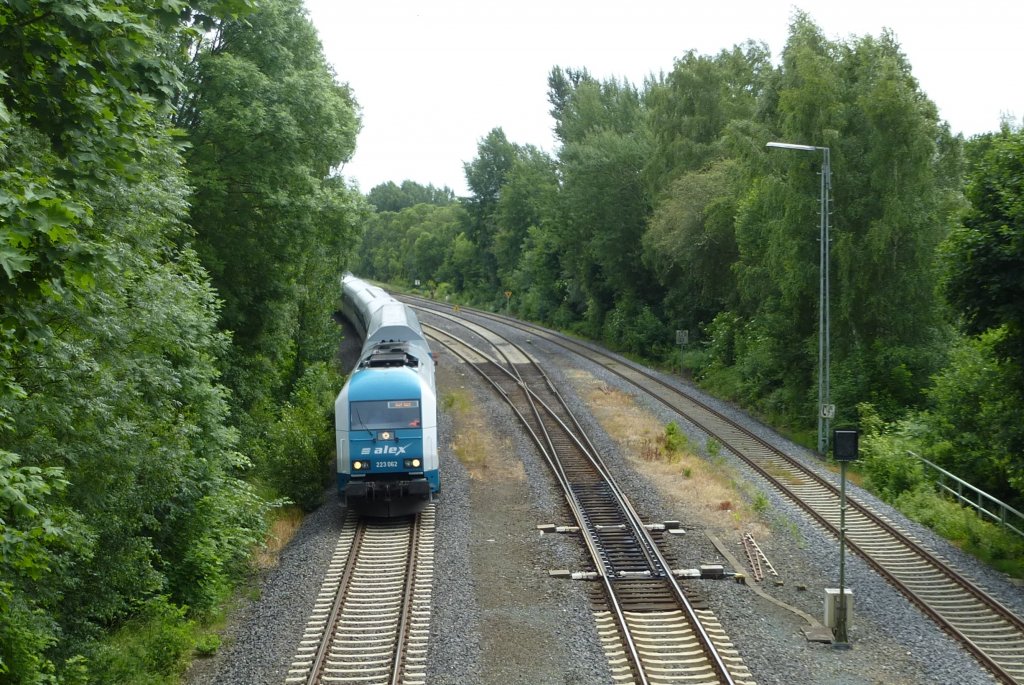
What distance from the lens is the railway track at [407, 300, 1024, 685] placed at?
13023 mm

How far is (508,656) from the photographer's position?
12.4m

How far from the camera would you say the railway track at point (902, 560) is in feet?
42.7

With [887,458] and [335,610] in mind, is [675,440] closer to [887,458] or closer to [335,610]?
[887,458]

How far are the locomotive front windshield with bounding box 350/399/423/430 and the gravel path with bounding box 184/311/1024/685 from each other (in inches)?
81.4

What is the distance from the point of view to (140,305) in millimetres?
12672

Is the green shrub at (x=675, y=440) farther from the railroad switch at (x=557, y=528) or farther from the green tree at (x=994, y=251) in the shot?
the green tree at (x=994, y=251)

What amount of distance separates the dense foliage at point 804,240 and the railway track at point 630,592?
7.50m

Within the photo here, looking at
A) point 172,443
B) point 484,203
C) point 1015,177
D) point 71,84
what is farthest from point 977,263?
point 484,203

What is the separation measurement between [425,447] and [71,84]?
1195 centimetres

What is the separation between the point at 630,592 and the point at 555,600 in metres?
1.19

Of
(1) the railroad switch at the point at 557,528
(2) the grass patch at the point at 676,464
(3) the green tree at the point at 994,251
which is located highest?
(3) the green tree at the point at 994,251

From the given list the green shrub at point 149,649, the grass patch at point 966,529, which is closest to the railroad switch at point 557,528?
the green shrub at point 149,649

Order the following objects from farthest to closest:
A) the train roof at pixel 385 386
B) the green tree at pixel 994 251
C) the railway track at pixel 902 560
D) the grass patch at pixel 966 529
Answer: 1. the train roof at pixel 385 386
2. the grass patch at pixel 966 529
3. the green tree at pixel 994 251
4. the railway track at pixel 902 560

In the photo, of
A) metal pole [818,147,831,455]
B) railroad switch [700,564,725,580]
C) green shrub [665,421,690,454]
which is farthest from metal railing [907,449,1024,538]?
railroad switch [700,564,725,580]
